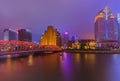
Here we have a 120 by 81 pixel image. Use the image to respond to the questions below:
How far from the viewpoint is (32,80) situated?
99.6ft

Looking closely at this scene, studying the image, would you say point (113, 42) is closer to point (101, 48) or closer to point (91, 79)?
point (101, 48)

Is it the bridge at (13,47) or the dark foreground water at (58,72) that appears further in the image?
the bridge at (13,47)

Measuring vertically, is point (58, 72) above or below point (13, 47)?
below

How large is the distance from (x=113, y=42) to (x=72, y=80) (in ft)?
430

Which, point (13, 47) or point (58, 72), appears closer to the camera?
point (58, 72)

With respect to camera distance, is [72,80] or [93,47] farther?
[93,47]

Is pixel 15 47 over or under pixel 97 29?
under

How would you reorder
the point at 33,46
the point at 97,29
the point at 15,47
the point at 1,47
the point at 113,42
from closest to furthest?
the point at 1,47
the point at 15,47
the point at 33,46
the point at 113,42
the point at 97,29

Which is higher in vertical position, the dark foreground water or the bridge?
the bridge

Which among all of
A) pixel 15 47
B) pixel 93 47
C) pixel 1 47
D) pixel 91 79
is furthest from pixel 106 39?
pixel 91 79

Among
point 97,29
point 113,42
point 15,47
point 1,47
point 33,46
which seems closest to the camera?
point 1,47

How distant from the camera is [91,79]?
102 feet

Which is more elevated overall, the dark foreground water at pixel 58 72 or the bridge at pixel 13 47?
the bridge at pixel 13 47

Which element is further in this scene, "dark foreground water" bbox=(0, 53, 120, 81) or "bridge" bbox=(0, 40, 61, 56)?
"bridge" bbox=(0, 40, 61, 56)
